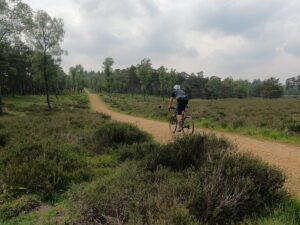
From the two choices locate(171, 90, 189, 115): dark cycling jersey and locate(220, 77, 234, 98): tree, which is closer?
locate(171, 90, 189, 115): dark cycling jersey

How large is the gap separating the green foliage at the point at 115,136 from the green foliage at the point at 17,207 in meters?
3.36

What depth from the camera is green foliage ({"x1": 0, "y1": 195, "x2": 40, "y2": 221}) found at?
11.7 ft

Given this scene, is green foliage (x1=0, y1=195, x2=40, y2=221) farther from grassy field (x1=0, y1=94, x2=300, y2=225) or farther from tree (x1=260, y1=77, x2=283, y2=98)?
tree (x1=260, y1=77, x2=283, y2=98)

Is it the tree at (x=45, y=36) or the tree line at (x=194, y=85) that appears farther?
the tree line at (x=194, y=85)

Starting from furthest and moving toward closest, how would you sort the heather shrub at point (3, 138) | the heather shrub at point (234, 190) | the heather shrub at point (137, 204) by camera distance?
1. the heather shrub at point (3, 138)
2. the heather shrub at point (234, 190)
3. the heather shrub at point (137, 204)

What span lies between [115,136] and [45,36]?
27125 millimetres

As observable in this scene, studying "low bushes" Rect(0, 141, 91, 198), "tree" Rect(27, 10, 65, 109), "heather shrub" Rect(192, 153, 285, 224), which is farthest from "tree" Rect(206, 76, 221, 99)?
"heather shrub" Rect(192, 153, 285, 224)

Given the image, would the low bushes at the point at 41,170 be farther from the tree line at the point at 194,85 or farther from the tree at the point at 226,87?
the tree at the point at 226,87

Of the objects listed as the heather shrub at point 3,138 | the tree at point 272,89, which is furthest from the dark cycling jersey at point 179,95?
the tree at point 272,89

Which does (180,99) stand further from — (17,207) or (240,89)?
(240,89)

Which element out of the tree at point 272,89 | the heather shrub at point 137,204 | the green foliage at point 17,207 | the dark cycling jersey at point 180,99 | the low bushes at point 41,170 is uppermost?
the tree at point 272,89

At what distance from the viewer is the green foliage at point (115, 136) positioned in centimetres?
750

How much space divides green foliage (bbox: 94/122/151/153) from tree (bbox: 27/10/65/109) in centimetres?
2403

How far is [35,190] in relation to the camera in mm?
4340
